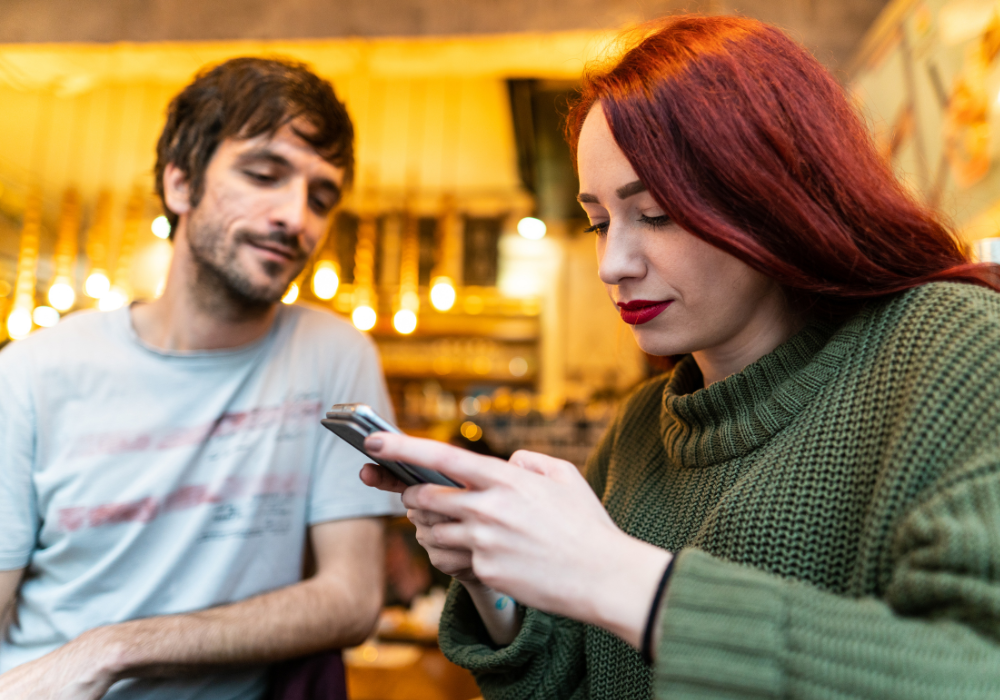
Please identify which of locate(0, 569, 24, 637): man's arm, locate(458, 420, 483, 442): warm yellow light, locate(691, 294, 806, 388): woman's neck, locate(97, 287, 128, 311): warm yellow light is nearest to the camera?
locate(691, 294, 806, 388): woman's neck

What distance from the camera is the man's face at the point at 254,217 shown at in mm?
1480

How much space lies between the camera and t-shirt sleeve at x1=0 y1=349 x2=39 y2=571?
4.18 ft

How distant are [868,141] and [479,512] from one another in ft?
2.24

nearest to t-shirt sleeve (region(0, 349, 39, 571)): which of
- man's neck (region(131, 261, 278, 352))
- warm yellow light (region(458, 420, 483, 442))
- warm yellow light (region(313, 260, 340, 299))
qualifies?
man's neck (region(131, 261, 278, 352))

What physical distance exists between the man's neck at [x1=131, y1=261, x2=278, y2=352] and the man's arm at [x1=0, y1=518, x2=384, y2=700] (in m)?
0.49

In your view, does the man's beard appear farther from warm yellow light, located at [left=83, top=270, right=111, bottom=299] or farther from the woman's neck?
warm yellow light, located at [left=83, top=270, right=111, bottom=299]

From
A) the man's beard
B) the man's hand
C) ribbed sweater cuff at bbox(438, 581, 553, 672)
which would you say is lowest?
the man's hand

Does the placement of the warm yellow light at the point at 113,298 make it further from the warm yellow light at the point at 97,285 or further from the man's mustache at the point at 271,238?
the man's mustache at the point at 271,238

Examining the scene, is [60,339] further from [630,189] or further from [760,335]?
[760,335]

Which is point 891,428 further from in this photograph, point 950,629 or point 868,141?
Answer: point 868,141

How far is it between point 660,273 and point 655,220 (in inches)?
2.6

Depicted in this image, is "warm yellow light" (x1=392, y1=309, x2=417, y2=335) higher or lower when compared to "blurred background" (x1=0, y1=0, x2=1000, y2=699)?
lower

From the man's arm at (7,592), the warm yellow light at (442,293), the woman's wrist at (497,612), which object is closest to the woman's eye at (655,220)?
the woman's wrist at (497,612)

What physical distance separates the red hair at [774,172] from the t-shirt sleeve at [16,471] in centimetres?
128
